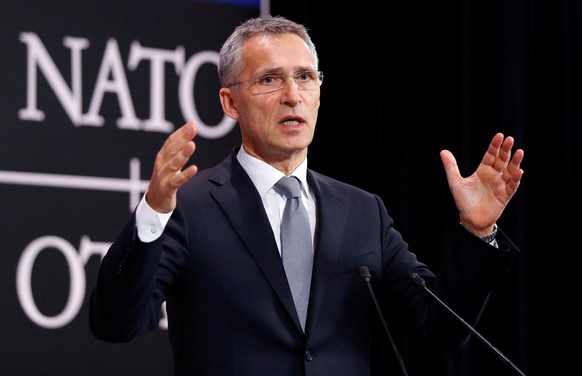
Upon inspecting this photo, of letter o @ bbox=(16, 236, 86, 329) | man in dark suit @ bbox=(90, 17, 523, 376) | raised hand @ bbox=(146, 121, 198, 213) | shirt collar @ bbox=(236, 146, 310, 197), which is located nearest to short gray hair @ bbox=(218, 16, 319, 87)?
man in dark suit @ bbox=(90, 17, 523, 376)

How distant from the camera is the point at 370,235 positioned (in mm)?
2637

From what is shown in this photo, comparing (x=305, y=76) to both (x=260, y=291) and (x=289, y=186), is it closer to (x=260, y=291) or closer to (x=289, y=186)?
(x=289, y=186)

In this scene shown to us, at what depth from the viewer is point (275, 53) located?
265 cm

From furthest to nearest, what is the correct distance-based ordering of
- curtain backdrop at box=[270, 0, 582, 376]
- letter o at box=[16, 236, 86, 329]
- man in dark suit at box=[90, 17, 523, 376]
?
curtain backdrop at box=[270, 0, 582, 376] → letter o at box=[16, 236, 86, 329] → man in dark suit at box=[90, 17, 523, 376]

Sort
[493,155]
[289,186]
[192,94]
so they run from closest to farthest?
[493,155] < [289,186] < [192,94]

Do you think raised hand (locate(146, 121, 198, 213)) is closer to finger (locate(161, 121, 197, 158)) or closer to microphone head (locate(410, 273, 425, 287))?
finger (locate(161, 121, 197, 158))

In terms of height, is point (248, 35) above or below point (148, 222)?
above

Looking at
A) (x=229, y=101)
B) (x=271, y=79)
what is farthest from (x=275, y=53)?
(x=229, y=101)

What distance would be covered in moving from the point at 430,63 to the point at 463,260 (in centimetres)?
218

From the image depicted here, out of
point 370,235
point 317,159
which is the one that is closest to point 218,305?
point 370,235

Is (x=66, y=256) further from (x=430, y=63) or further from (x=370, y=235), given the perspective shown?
(x=430, y=63)

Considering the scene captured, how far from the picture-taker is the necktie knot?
2582 mm

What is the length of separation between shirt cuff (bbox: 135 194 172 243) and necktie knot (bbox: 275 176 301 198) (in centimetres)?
46

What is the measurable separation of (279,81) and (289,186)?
0.27 metres
